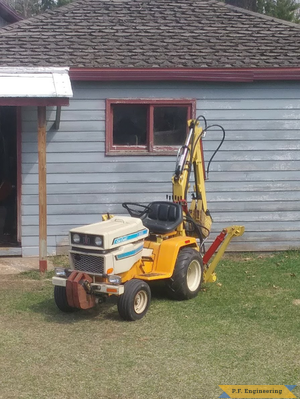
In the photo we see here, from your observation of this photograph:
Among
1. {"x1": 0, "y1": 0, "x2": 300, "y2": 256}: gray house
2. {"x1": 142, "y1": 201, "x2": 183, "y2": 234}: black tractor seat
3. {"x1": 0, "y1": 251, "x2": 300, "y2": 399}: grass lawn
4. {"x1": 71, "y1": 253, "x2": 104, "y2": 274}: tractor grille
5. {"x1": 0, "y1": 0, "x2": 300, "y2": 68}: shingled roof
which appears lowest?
{"x1": 0, "y1": 251, "x2": 300, "y2": 399}: grass lawn

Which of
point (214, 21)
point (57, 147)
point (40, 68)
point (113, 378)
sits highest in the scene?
point (214, 21)

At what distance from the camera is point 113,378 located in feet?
17.3

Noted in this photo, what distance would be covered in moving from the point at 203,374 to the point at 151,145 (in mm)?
5420

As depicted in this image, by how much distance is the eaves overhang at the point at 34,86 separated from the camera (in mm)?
8453

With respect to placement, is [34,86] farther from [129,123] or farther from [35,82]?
[129,123]

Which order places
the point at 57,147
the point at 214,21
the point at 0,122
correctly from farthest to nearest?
1. the point at 0,122
2. the point at 214,21
3. the point at 57,147

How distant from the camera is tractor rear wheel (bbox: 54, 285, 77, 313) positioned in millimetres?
6961

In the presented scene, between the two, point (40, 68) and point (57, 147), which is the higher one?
point (40, 68)

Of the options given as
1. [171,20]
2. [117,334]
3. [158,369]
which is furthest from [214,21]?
[158,369]

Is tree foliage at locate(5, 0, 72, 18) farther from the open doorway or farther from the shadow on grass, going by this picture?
the shadow on grass

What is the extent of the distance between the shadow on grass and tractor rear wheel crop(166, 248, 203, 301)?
29 centimetres

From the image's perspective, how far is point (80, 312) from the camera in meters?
7.17

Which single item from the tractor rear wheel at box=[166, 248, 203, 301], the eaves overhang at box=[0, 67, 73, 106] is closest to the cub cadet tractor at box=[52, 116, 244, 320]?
the tractor rear wheel at box=[166, 248, 203, 301]

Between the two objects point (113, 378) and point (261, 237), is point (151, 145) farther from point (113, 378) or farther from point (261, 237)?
point (113, 378)
